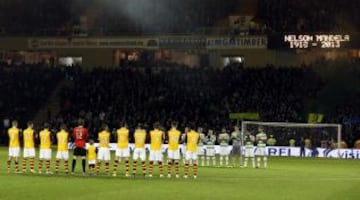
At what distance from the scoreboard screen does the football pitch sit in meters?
18.8

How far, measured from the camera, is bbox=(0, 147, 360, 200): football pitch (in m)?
23.9

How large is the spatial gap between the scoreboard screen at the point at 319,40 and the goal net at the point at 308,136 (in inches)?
292

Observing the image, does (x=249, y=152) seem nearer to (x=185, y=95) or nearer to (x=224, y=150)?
(x=224, y=150)

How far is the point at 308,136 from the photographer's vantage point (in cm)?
4866

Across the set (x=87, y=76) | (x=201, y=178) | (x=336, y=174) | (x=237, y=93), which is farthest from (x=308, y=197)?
(x=87, y=76)

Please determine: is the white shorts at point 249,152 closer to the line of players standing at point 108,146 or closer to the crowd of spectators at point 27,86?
the line of players standing at point 108,146

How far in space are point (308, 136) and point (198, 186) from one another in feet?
75.0

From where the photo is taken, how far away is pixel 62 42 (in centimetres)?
6319

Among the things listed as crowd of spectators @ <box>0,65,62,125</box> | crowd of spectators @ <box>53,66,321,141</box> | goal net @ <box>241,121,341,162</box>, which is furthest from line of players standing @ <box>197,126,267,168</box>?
crowd of spectators @ <box>0,65,62,125</box>

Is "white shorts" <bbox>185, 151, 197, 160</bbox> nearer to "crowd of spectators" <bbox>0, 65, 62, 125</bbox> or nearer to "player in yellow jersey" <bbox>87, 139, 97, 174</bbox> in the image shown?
"player in yellow jersey" <bbox>87, 139, 97, 174</bbox>

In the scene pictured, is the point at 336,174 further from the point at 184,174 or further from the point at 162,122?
the point at 162,122

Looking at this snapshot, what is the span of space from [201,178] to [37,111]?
3261 centimetres

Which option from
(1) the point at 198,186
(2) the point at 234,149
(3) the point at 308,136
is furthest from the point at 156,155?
(3) the point at 308,136

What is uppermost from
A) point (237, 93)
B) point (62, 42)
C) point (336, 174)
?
point (62, 42)
